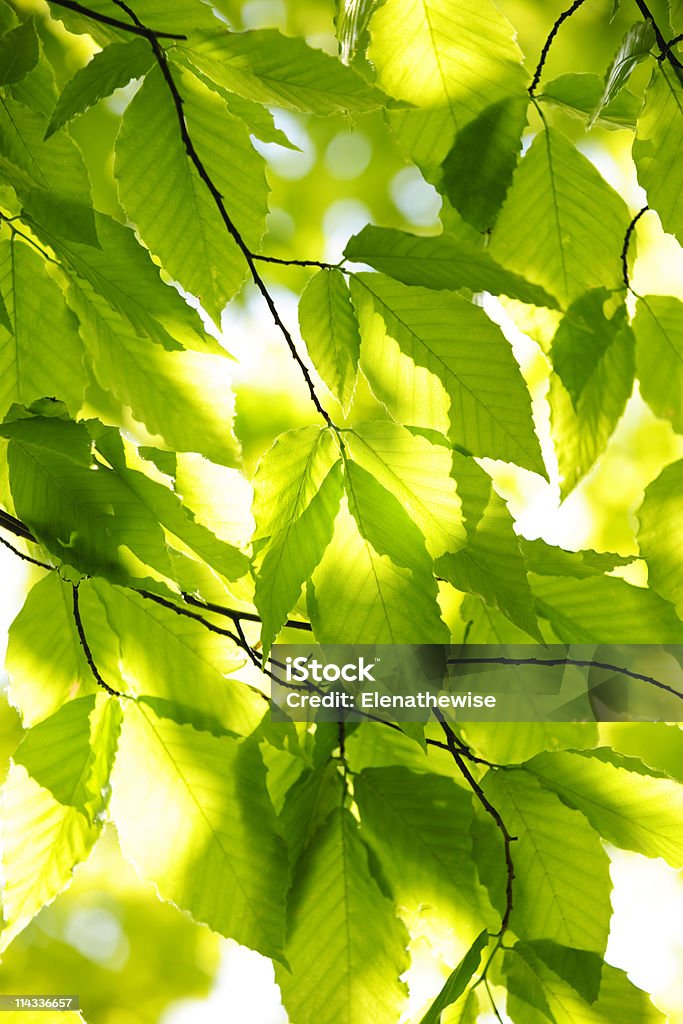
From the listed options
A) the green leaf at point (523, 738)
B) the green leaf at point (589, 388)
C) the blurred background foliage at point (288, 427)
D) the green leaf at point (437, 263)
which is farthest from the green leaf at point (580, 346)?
the blurred background foliage at point (288, 427)

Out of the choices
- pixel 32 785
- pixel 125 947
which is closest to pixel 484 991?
pixel 32 785

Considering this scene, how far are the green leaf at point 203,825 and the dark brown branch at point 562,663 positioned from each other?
0.14 meters

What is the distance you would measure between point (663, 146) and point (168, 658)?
14.3 inches

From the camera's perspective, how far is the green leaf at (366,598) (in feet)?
1.25

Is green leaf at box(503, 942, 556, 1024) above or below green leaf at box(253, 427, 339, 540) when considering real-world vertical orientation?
below

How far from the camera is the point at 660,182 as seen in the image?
41 centimetres

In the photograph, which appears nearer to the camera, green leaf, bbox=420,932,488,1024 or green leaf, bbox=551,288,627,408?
green leaf, bbox=420,932,488,1024

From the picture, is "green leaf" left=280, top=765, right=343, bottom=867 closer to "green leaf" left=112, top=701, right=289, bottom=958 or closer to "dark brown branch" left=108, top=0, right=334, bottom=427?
"green leaf" left=112, top=701, right=289, bottom=958

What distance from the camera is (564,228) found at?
0.46 m

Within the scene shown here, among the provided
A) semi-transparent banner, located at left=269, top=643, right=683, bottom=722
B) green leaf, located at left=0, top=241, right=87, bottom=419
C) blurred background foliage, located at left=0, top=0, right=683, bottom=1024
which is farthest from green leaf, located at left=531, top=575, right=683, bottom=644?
blurred background foliage, located at left=0, top=0, right=683, bottom=1024

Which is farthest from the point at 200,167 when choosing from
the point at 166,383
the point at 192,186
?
the point at 166,383

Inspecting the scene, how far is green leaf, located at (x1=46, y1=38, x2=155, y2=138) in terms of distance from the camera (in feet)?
1.17

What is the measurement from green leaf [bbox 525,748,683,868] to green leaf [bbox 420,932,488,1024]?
10 centimetres

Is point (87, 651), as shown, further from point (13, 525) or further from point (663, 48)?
point (663, 48)
